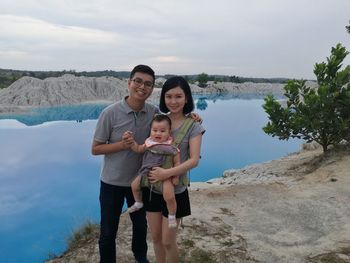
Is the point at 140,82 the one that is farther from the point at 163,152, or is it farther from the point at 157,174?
the point at 157,174

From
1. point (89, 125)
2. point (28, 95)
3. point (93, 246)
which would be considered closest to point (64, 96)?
point (28, 95)

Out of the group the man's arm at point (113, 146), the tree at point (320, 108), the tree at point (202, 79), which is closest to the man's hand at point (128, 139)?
the man's arm at point (113, 146)

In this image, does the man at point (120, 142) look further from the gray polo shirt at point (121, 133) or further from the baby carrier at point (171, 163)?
the baby carrier at point (171, 163)

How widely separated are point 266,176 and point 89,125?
16.3 m

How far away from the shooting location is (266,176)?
935cm

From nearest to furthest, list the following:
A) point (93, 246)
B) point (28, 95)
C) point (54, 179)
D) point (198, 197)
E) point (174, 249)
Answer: point (174, 249) < point (93, 246) < point (198, 197) < point (54, 179) < point (28, 95)

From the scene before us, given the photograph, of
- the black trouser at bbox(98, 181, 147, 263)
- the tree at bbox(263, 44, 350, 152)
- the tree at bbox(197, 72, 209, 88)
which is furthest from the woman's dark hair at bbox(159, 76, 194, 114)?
the tree at bbox(197, 72, 209, 88)

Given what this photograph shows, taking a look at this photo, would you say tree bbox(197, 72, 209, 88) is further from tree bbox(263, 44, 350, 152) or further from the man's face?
the man's face

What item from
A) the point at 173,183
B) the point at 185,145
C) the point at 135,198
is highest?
the point at 185,145

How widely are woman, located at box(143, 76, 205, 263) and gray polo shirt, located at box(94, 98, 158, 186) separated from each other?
0.76 feet

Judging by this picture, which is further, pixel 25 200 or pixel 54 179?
pixel 54 179

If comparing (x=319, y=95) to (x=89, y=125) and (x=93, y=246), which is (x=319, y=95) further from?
(x=89, y=125)

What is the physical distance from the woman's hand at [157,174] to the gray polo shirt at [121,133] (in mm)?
331

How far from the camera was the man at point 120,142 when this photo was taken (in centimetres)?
287
